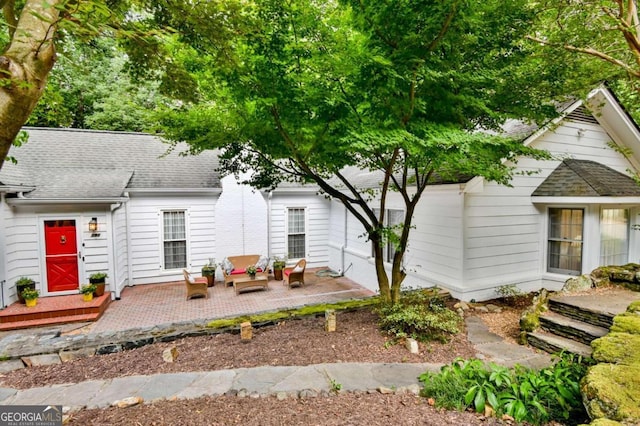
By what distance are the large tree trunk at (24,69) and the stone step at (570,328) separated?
6758 millimetres

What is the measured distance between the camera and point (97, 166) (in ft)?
35.0

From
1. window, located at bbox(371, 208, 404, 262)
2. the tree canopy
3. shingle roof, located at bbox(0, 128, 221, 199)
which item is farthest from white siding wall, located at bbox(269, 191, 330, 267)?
the tree canopy

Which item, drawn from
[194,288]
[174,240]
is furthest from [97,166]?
[194,288]

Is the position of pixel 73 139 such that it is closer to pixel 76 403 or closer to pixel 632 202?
pixel 76 403

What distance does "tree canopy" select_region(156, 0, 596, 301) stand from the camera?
3.92 m

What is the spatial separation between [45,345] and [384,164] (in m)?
5.88

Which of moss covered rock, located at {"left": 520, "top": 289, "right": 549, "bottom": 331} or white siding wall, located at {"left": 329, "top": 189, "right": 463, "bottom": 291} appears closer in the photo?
moss covered rock, located at {"left": 520, "top": 289, "right": 549, "bottom": 331}

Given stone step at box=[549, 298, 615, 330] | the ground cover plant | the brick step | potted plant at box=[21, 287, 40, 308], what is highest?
stone step at box=[549, 298, 615, 330]

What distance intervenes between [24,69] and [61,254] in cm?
828

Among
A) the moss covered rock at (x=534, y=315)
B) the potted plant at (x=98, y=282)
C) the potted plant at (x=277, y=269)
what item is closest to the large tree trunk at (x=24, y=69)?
the moss covered rock at (x=534, y=315)

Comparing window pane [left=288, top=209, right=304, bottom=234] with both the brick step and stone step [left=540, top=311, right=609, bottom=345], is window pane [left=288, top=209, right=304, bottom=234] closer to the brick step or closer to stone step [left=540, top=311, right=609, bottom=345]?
the brick step

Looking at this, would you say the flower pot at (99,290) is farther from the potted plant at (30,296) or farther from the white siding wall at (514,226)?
the white siding wall at (514,226)

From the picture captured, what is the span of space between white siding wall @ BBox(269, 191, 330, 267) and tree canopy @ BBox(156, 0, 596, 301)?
291 inches

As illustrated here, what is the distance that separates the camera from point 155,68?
4.71 metres
